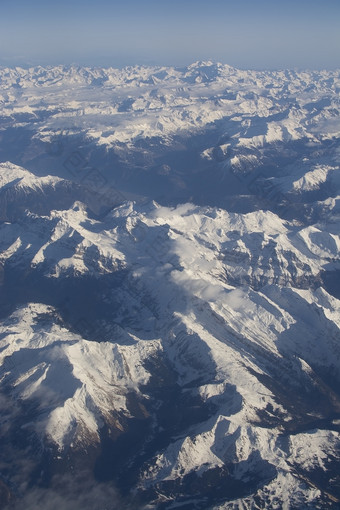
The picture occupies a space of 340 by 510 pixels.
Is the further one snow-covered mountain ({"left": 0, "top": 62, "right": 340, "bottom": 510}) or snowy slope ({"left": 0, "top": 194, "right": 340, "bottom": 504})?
snowy slope ({"left": 0, "top": 194, "right": 340, "bottom": 504})

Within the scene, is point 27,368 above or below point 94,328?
above

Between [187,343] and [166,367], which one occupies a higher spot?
[187,343]

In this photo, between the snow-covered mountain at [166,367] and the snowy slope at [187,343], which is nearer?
the snow-covered mountain at [166,367]

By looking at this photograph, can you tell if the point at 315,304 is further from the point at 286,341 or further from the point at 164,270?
the point at 164,270

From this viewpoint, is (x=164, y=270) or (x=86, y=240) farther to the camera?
(x=86, y=240)

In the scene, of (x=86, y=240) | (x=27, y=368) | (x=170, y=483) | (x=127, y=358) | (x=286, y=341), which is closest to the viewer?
(x=170, y=483)

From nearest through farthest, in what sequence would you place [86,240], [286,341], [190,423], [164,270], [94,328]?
[190,423] → [286,341] → [94,328] → [164,270] → [86,240]

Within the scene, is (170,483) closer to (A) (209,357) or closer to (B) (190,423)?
(B) (190,423)

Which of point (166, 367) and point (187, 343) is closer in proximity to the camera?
point (166, 367)

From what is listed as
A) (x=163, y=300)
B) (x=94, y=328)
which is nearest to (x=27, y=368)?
(x=94, y=328)
